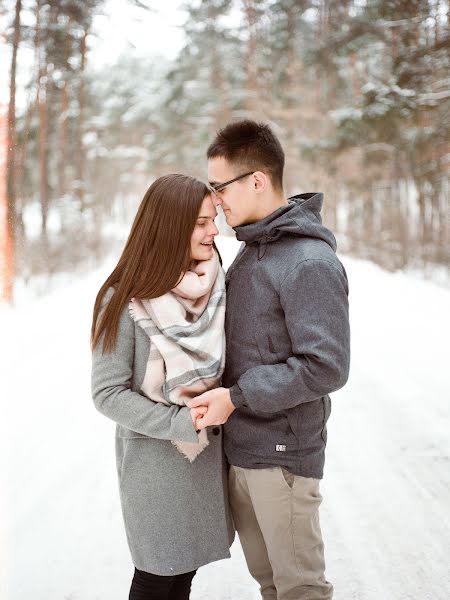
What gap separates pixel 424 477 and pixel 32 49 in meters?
10.6

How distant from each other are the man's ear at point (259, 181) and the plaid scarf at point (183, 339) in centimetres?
43

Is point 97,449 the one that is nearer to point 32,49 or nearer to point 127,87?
point 32,49

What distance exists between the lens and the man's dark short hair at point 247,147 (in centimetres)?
225

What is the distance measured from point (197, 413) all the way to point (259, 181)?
0.96m

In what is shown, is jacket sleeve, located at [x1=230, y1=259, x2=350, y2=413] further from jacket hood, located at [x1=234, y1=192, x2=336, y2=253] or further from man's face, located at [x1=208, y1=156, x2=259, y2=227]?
man's face, located at [x1=208, y1=156, x2=259, y2=227]

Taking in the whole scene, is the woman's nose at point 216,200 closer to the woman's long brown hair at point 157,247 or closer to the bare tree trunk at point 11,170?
the woman's long brown hair at point 157,247

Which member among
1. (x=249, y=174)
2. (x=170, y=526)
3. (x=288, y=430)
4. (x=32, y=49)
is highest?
(x=32, y=49)

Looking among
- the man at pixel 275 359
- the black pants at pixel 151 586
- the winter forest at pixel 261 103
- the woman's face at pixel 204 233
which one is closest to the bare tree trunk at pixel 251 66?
the winter forest at pixel 261 103

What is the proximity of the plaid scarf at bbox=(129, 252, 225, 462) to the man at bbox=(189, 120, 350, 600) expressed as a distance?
93 mm

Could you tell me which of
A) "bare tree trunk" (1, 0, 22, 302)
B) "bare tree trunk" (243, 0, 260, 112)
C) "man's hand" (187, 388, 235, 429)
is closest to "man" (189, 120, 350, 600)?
"man's hand" (187, 388, 235, 429)

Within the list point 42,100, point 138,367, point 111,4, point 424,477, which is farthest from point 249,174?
point 42,100

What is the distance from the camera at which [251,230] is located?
7.23ft

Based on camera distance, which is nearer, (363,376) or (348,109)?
(363,376)

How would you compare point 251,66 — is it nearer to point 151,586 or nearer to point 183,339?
point 183,339
